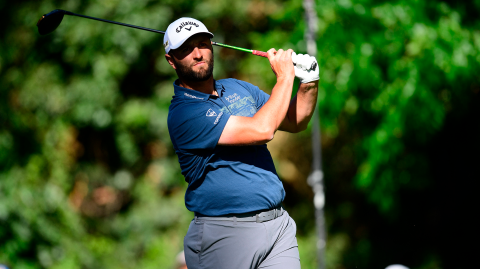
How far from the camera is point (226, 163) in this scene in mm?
2307

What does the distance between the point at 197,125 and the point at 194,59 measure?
14.4 inches

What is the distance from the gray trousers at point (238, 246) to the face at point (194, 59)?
74 cm

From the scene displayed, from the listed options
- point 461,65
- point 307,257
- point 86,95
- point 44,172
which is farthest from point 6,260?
point 461,65

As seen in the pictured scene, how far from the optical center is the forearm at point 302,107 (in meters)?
2.56

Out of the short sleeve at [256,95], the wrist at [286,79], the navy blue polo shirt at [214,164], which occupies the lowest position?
the navy blue polo shirt at [214,164]

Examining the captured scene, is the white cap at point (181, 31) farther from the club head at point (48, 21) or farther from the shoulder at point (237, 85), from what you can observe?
the club head at point (48, 21)

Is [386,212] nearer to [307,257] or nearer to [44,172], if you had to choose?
[307,257]

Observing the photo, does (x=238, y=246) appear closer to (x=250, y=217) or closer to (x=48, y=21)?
(x=250, y=217)

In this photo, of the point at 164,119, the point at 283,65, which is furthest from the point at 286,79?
the point at 164,119

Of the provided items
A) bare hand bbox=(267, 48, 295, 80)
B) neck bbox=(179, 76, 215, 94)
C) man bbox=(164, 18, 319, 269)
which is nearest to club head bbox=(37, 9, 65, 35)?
man bbox=(164, 18, 319, 269)

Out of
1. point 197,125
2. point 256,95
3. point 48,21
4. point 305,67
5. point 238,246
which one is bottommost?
point 238,246

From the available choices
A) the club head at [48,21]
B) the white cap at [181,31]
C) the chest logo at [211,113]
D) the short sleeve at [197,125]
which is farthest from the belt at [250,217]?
the club head at [48,21]

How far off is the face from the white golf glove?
1.48ft

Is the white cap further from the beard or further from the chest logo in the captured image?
the chest logo
